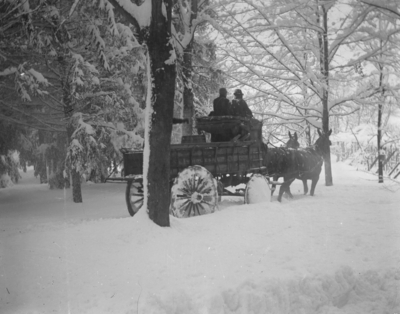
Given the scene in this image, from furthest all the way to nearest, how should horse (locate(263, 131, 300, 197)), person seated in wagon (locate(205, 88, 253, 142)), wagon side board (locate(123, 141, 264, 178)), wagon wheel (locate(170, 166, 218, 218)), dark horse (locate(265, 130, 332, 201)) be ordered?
dark horse (locate(265, 130, 332, 201)), horse (locate(263, 131, 300, 197)), person seated in wagon (locate(205, 88, 253, 142)), wagon side board (locate(123, 141, 264, 178)), wagon wheel (locate(170, 166, 218, 218))

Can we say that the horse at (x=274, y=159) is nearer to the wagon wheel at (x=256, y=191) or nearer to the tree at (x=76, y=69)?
the wagon wheel at (x=256, y=191)

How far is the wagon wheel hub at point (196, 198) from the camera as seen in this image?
284 inches

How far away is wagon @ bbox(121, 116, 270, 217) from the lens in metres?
7.18

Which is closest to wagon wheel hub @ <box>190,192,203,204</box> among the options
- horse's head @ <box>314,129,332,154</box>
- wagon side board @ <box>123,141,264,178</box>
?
wagon side board @ <box>123,141,264,178</box>

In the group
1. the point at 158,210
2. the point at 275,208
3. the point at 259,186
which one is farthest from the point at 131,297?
the point at 259,186

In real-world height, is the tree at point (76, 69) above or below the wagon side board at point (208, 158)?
above

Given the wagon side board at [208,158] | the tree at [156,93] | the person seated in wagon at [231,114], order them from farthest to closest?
the person seated in wagon at [231,114] → the wagon side board at [208,158] → the tree at [156,93]

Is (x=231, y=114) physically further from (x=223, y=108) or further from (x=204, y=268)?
(x=204, y=268)

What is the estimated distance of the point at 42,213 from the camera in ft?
35.2

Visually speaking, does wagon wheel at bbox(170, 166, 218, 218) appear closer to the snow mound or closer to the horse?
the snow mound

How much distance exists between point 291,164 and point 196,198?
5.04 metres

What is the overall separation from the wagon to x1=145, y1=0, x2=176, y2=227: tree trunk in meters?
1.36

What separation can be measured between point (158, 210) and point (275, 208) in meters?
2.89

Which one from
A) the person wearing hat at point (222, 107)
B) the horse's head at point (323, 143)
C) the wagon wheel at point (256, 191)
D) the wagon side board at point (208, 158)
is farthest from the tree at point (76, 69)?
the horse's head at point (323, 143)
